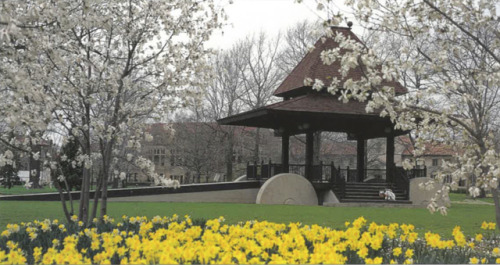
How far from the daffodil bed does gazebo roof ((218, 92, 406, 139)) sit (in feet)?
45.8

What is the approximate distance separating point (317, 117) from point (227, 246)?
57.3 ft

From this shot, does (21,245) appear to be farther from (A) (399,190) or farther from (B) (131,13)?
(A) (399,190)

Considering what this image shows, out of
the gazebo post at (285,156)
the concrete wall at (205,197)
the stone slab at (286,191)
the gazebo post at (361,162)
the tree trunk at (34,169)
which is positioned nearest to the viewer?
the tree trunk at (34,169)

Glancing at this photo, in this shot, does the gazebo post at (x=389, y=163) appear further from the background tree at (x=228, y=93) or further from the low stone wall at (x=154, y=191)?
the background tree at (x=228, y=93)

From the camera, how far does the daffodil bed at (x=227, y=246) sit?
4410 millimetres

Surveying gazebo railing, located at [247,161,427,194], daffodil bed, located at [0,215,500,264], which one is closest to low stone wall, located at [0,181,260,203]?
gazebo railing, located at [247,161,427,194]

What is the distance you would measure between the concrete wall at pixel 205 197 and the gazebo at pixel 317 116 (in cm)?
162

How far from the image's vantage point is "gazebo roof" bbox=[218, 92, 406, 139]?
21438 millimetres

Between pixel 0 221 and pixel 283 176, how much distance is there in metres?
11.5

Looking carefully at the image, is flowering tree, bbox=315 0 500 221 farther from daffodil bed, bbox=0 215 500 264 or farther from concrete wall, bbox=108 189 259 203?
concrete wall, bbox=108 189 259 203

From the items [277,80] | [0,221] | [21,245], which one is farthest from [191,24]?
[277,80]

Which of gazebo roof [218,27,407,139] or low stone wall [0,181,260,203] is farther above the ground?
gazebo roof [218,27,407,139]

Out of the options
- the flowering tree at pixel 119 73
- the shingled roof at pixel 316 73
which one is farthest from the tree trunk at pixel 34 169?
the shingled roof at pixel 316 73

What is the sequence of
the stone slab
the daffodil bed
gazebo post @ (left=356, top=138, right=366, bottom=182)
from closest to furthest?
the daffodil bed
the stone slab
gazebo post @ (left=356, top=138, right=366, bottom=182)
